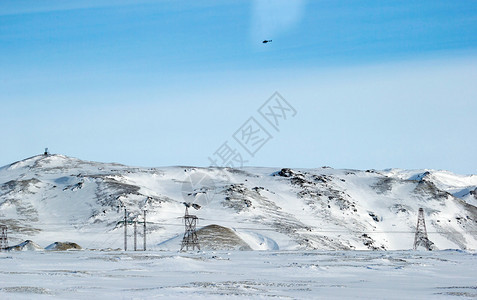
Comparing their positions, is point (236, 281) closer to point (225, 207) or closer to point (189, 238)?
point (189, 238)

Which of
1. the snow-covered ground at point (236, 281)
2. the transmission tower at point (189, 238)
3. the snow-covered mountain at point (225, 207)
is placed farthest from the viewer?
the snow-covered mountain at point (225, 207)

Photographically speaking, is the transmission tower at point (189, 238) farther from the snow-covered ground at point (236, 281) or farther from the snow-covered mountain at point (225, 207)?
the snow-covered ground at point (236, 281)

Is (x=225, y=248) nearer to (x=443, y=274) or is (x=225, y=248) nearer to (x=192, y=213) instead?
(x=192, y=213)

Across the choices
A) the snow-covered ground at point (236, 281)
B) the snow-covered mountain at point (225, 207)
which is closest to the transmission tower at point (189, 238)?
the snow-covered mountain at point (225, 207)

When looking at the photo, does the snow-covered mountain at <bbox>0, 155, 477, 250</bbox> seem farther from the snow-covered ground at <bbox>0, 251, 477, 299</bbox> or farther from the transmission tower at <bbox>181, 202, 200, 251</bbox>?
the snow-covered ground at <bbox>0, 251, 477, 299</bbox>

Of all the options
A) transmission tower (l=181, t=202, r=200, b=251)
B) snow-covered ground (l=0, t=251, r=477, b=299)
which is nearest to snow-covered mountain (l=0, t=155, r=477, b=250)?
transmission tower (l=181, t=202, r=200, b=251)

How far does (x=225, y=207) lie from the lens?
155 m

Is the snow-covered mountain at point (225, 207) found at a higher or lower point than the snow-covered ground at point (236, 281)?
higher

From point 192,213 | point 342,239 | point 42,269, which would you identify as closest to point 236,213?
point 192,213

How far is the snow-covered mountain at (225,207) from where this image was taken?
134 m

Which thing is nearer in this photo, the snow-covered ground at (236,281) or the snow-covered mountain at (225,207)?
the snow-covered ground at (236,281)

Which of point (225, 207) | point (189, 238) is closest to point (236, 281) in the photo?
point (189, 238)

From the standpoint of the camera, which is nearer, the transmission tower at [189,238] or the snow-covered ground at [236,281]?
the snow-covered ground at [236,281]

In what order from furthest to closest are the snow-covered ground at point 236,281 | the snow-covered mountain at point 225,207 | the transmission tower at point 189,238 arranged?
the snow-covered mountain at point 225,207 → the transmission tower at point 189,238 → the snow-covered ground at point 236,281
